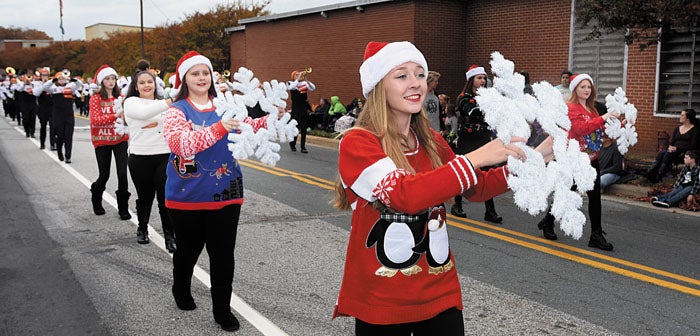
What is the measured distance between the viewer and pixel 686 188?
9.59m

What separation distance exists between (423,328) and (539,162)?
86cm

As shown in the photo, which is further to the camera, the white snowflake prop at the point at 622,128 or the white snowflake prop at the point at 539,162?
the white snowflake prop at the point at 622,128

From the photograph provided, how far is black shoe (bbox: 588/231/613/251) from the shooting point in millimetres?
7004

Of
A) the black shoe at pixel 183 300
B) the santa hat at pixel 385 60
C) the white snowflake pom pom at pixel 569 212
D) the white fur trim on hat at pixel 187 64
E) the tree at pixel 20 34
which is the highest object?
the tree at pixel 20 34

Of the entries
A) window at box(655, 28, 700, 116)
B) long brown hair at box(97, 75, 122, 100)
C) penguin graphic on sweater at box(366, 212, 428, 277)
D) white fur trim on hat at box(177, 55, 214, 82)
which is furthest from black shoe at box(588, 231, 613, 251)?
window at box(655, 28, 700, 116)

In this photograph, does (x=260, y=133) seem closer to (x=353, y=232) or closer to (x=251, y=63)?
(x=353, y=232)

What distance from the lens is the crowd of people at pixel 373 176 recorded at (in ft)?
8.13

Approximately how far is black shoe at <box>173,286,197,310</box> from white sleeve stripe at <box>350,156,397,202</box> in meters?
2.97

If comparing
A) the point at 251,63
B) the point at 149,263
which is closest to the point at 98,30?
the point at 251,63

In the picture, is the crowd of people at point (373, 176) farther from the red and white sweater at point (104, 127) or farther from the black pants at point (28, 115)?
the black pants at point (28, 115)

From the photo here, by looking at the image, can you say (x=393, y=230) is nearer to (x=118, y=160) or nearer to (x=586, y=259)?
(x=586, y=259)

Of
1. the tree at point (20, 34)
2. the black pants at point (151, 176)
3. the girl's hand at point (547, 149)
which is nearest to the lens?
the girl's hand at point (547, 149)

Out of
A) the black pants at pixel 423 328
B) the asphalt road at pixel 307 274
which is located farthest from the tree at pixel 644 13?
the black pants at pixel 423 328

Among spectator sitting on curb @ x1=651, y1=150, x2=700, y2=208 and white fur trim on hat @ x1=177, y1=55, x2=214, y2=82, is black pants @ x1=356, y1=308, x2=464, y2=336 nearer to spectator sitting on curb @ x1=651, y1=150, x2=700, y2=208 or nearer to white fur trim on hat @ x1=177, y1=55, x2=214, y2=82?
white fur trim on hat @ x1=177, y1=55, x2=214, y2=82
